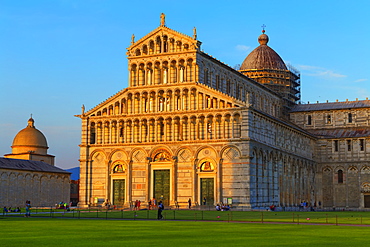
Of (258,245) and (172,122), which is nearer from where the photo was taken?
(258,245)

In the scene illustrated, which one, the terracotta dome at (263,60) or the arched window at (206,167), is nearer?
the arched window at (206,167)

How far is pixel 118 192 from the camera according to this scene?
256 ft

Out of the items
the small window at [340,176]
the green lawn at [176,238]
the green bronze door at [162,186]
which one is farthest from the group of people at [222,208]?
the small window at [340,176]

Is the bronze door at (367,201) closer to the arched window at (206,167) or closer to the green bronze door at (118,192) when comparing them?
the arched window at (206,167)

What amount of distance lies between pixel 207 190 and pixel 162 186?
20.0ft

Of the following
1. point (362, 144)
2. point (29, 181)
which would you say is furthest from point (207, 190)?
point (29, 181)

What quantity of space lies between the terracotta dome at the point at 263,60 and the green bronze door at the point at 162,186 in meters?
41.5

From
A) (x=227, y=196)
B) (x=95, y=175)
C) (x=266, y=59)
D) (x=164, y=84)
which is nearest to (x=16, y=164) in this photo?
(x=95, y=175)

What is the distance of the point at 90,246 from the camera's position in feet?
76.6

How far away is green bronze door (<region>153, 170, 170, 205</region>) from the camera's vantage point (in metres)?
74.9

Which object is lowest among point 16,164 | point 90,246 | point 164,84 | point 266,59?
point 90,246

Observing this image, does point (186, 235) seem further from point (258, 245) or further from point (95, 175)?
point (95, 175)

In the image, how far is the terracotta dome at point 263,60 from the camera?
363 ft

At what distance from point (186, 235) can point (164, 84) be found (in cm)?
4843
